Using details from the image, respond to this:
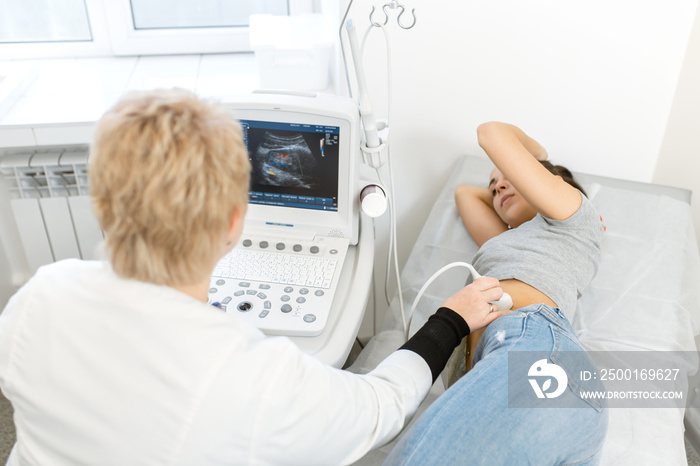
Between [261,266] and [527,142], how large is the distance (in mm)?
768

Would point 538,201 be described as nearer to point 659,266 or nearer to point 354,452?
point 659,266

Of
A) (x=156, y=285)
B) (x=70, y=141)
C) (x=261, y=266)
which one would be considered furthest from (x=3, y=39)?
(x=156, y=285)

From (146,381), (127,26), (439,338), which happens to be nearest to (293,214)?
(439,338)

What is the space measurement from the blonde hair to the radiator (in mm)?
1103

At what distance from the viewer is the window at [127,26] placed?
6.66ft

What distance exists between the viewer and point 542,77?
1.69 meters

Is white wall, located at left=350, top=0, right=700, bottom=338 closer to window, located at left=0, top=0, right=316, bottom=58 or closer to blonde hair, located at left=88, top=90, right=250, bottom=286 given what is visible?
window, located at left=0, top=0, right=316, bottom=58

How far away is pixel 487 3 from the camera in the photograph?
160cm

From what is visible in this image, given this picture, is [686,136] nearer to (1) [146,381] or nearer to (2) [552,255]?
(2) [552,255]

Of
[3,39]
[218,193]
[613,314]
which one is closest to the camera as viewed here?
[218,193]

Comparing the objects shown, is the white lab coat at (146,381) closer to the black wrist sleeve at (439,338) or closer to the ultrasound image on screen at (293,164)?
the black wrist sleeve at (439,338)

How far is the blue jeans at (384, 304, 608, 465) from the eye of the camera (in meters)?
0.95

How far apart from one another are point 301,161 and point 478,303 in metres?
0.47

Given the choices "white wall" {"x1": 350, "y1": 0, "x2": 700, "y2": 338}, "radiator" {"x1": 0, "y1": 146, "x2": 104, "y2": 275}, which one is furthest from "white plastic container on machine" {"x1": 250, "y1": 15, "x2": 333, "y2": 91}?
"radiator" {"x1": 0, "y1": 146, "x2": 104, "y2": 275}
